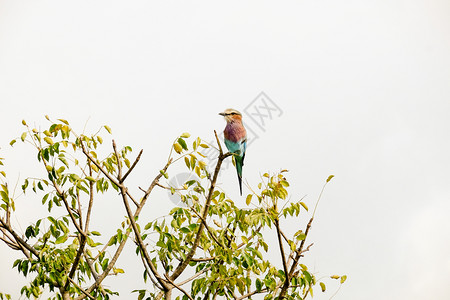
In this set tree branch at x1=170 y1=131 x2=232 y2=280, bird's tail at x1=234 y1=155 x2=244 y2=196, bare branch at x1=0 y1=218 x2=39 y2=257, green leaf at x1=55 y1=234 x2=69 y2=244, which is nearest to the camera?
tree branch at x1=170 y1=131 x2=232 y2=280

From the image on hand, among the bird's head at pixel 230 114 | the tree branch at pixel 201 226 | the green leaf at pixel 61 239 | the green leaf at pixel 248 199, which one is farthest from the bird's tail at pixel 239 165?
the green leaf at pixel 61 239

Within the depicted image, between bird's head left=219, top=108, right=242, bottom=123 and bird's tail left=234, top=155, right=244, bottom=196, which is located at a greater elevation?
bird's head left=219, top=108, right=242, bottom=123

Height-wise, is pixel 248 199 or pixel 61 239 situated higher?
pixel 248 199

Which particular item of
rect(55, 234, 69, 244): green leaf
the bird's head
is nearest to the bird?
the bird's head

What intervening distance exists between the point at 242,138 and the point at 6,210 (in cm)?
299

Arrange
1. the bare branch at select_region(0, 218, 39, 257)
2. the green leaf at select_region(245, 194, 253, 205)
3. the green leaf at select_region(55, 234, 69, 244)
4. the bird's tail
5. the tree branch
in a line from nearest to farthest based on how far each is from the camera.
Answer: the tree branch, the green leaf at select_region(245, 194, 253, 205), the green leaf at select_region(55, 234, 69, 244), the bare branch at select_region(0, 218, 39, 257), the bird's tail

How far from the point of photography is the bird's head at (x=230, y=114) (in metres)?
6.41

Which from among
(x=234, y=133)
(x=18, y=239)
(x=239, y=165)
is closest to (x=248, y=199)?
(x=234, y=133)

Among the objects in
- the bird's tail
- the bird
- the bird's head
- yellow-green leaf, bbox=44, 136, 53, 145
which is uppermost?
the bird's head

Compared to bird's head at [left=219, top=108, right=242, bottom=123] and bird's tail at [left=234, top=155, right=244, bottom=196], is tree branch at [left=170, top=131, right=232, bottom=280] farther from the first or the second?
bird's head at [left=219, top=108, right=242, bottom=123]

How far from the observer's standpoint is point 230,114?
6.43 m

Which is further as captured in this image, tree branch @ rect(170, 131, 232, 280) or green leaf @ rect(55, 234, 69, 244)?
green leaf @ rect(55, 234, 69, 244)

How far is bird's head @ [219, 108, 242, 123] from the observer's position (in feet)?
21.0

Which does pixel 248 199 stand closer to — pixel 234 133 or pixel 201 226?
pixel 201 226
